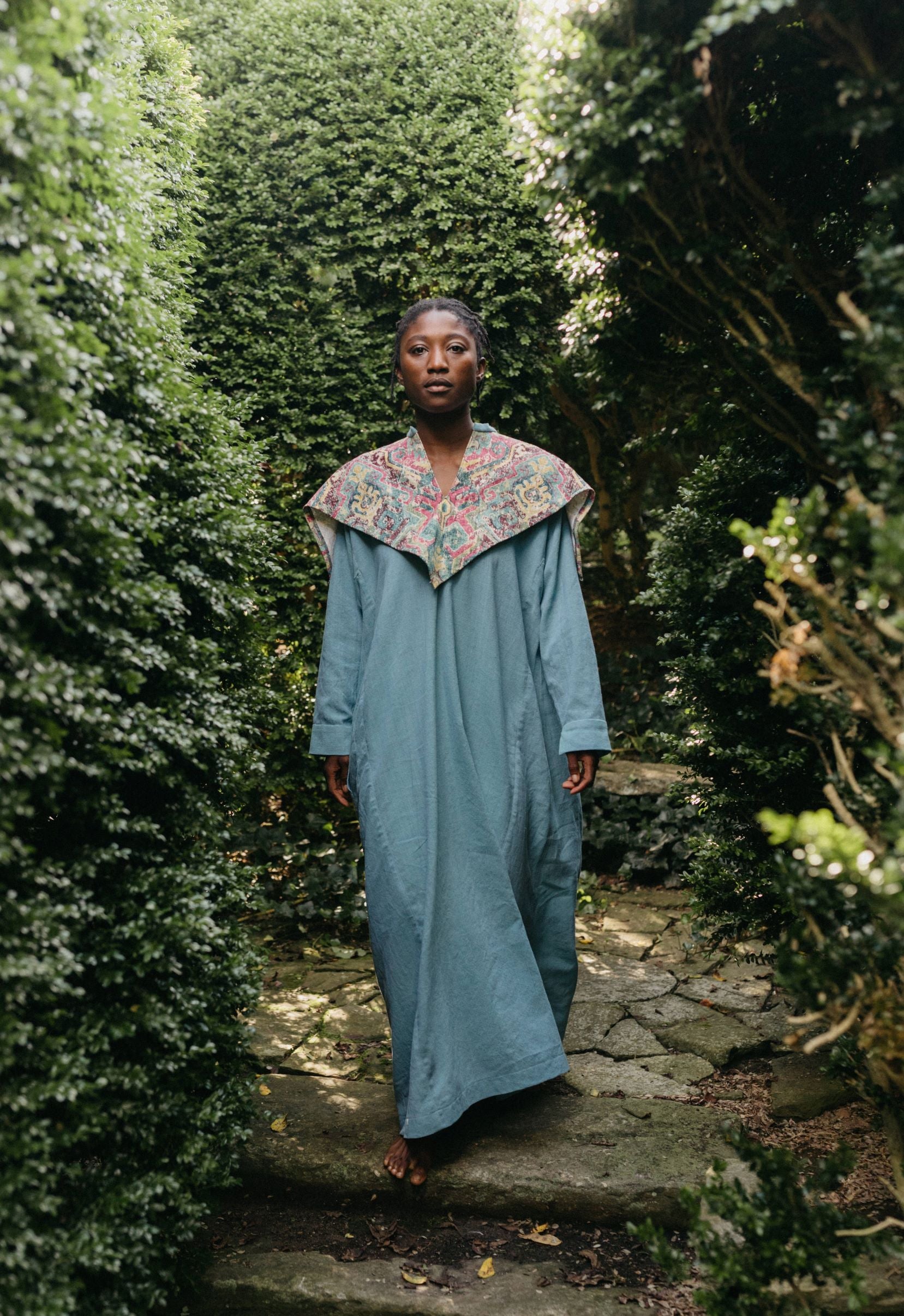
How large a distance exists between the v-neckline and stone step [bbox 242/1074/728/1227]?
70.9 inches

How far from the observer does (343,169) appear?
490 centimetres

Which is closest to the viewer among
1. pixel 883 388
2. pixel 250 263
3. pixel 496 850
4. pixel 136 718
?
pixel 883 388

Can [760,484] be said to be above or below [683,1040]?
above

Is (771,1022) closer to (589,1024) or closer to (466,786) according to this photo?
(589,1024)

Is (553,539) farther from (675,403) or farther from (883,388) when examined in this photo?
(883,388)

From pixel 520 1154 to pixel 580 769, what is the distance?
108cm

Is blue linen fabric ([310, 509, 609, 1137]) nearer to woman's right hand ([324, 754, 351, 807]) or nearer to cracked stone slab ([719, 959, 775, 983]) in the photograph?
woman's right hand ([324, 754, 351, 807])

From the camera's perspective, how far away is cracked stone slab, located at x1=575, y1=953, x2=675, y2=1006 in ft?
13.1

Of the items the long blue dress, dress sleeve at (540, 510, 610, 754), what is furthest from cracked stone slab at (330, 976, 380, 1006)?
dress sleeve at (540, 510, 610, 754)

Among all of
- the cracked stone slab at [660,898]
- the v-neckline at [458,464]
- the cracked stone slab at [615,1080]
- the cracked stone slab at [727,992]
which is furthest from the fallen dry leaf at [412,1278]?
the cracked stone slab at [660,898]

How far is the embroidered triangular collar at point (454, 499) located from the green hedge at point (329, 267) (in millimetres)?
1710

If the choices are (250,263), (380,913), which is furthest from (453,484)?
(250,263)

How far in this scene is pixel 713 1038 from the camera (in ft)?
11.6

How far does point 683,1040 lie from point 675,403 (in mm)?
2279
